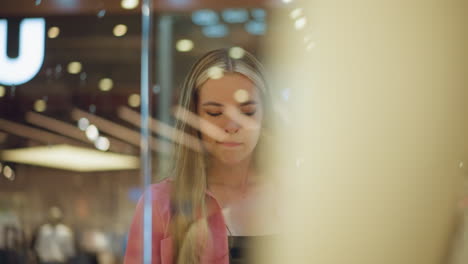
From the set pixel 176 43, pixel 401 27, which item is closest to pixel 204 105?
pixel 176 43

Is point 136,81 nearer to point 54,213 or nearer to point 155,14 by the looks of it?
point 155,14

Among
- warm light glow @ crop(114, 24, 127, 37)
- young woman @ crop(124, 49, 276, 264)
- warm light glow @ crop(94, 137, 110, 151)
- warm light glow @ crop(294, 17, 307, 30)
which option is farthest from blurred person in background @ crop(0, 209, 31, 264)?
warm light glow @ crop(294, 17, 307, 30)

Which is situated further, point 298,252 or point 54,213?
point 54,213

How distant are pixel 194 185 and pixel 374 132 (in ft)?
2.25

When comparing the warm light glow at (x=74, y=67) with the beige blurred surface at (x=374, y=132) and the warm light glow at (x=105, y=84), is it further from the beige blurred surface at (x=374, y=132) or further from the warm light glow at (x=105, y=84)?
the beige blurred surface at (x=374, y=132)

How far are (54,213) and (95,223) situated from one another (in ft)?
0.65

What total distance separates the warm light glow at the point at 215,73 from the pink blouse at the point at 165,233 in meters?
0.42

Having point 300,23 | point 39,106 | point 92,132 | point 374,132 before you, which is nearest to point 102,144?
point 92,132

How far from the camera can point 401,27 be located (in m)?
2.11

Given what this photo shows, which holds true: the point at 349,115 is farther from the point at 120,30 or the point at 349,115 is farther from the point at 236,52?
the point at 120,30

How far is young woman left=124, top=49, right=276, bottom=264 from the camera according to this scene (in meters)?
2.08

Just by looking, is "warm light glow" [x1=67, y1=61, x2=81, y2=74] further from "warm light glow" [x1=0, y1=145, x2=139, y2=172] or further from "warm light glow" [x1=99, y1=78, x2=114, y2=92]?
"warm light glow" [x1=0, y1=145, x2=139, y2=172]

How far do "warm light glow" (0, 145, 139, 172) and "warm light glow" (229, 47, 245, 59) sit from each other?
60 centimetres

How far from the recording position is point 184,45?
2.22 metres
